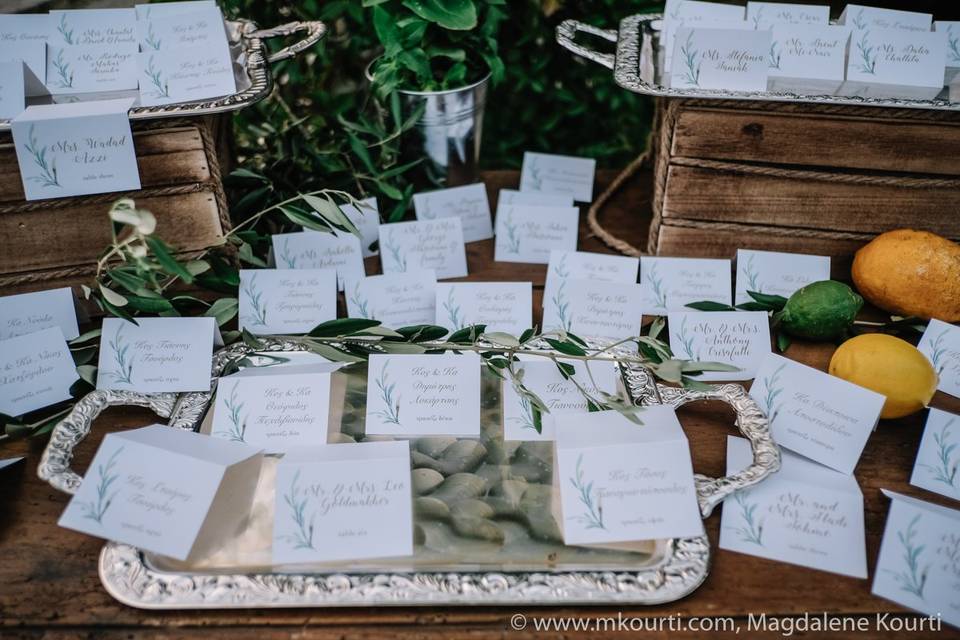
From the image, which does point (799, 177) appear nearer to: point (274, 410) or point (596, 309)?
point (596, 309)

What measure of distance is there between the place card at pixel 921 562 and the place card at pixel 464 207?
0.77 metres

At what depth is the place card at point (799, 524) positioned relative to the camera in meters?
0.69

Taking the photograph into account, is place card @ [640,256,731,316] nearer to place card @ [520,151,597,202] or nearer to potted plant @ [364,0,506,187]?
place card @ [520,151,597,202]

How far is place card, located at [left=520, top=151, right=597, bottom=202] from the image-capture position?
1.29m

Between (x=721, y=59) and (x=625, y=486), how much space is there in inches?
24.1

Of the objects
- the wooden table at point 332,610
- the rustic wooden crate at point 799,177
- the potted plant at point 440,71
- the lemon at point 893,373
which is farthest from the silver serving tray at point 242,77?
the lemon at point 893,373

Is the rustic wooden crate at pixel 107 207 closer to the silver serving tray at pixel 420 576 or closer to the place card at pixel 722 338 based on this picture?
the silver serving tray at pixel 420 576

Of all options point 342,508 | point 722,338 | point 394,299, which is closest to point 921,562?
point 722,338

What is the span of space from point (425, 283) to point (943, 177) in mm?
799

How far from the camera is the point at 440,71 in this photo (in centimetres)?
117

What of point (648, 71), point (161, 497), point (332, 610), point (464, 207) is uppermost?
point (648, 71)

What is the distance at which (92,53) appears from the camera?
93cm

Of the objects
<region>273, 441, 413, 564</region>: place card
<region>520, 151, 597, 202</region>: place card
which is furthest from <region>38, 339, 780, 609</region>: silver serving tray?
<region>520, 151, 597, 202</region>: place card

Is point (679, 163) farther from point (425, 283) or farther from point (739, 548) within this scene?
point (739, 548)
